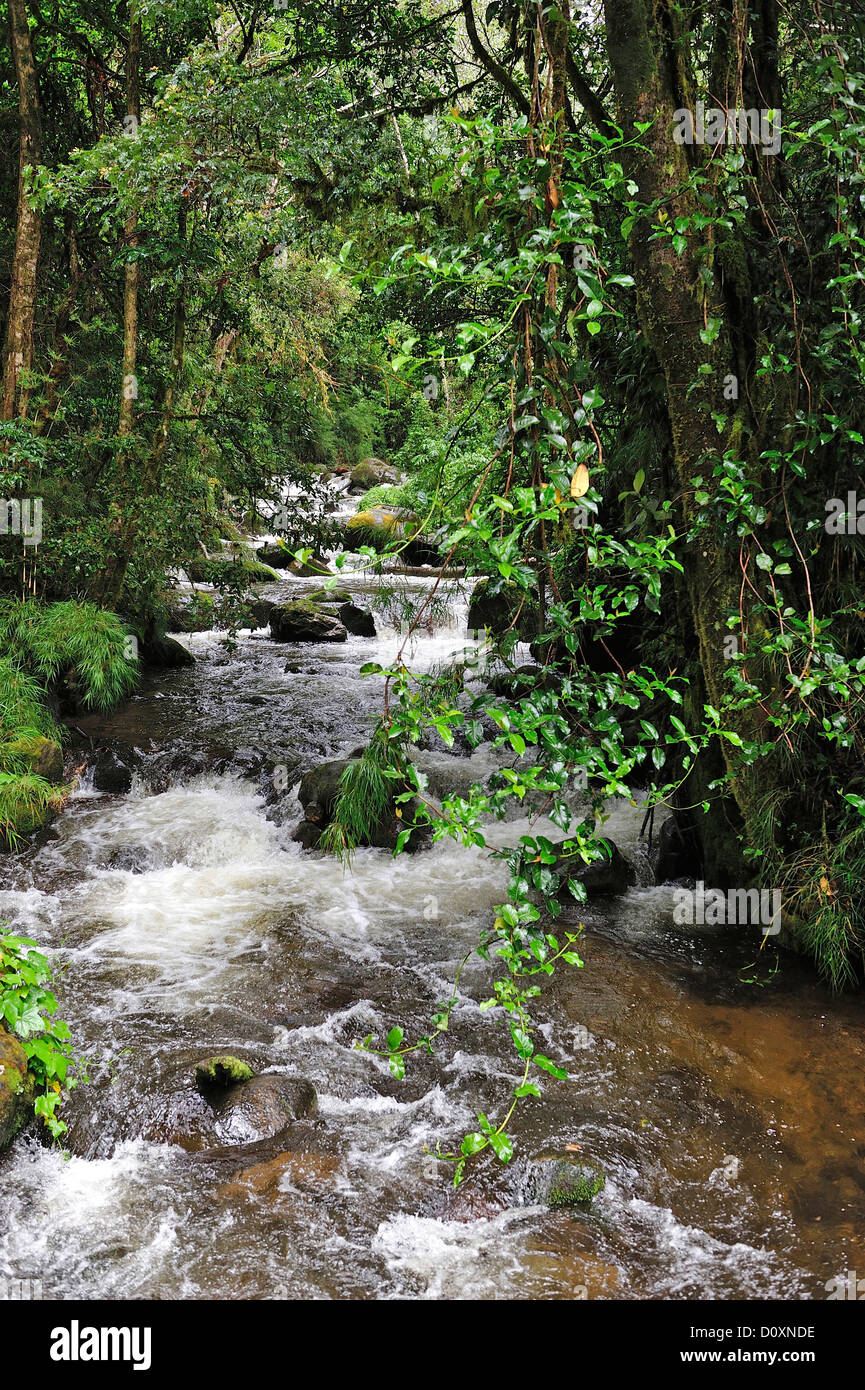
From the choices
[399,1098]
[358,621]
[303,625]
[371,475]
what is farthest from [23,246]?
[371,475]

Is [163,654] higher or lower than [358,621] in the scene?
lower

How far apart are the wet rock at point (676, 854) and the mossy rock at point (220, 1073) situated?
3.09m

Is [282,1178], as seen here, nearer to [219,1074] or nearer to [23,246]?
[219,1074]

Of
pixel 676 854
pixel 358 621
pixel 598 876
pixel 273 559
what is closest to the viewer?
pixel 598 876

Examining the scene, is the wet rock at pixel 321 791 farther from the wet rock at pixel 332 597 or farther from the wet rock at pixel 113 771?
the wet rock at pixel 332 597

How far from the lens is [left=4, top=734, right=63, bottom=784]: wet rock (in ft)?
23.9

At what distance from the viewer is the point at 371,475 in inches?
967

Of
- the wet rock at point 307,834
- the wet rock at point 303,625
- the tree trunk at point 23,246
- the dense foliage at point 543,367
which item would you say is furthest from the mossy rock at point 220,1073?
the wet rock at point 303,625

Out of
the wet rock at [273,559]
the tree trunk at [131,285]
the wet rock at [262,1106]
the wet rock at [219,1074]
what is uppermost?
the tree trunk at [131,285]

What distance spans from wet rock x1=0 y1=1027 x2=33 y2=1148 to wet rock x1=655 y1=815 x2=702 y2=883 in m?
3.87

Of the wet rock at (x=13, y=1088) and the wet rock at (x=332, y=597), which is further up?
the wet rock at (x=332, y=597)

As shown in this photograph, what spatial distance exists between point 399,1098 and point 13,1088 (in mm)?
1548

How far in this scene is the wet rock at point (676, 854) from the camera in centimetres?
586

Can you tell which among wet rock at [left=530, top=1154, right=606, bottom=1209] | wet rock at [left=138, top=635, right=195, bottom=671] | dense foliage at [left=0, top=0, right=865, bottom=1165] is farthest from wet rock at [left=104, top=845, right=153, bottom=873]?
wet rock at [left=138, top=635, right=195, bottom=671]
